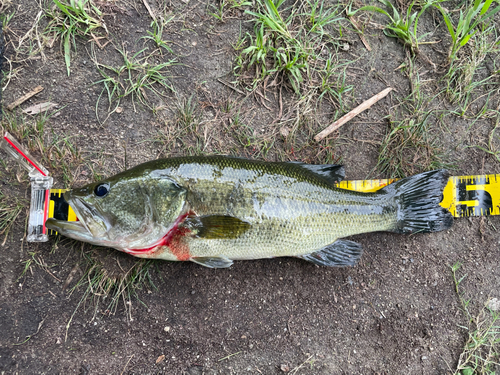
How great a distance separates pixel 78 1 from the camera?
3527 millimetres

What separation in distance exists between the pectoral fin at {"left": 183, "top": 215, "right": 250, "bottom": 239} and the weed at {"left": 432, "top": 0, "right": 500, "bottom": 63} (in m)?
3.34

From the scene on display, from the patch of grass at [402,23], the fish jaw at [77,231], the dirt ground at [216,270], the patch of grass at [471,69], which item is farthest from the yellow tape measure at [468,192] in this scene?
the fish jaw at [77,231]

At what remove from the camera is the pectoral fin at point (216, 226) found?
291 centimetres

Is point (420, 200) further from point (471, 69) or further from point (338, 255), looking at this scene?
point (471, 69)

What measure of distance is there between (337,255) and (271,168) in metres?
1.17

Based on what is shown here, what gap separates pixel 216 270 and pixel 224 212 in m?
0.89

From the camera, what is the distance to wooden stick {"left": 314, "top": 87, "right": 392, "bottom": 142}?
12.2 feet

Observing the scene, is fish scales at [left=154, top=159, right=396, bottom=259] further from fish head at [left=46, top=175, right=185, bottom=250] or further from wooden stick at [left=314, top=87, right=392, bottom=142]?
wooden stick at [left=314, top=87, right=392, bottom=142]

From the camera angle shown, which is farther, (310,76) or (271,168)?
(310,76)

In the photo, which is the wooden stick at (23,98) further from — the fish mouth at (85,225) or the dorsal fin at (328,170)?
the dorsal fin at (328,170)

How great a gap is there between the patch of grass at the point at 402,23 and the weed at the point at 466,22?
300 millimetres

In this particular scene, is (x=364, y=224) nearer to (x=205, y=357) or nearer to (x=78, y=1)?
(x=205, y=357)

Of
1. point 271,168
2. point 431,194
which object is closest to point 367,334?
point 431,194

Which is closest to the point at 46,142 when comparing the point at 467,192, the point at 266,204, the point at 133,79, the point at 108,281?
the point at 133,79
